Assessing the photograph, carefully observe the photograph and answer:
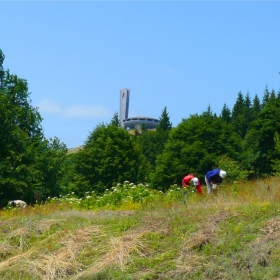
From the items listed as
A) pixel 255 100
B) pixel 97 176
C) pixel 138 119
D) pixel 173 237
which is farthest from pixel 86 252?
pixel 138 119

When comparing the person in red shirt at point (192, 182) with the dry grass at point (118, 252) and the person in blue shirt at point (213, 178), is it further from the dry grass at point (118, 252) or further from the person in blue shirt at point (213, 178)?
the dry grass at point (118, 252)

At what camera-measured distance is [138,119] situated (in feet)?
473

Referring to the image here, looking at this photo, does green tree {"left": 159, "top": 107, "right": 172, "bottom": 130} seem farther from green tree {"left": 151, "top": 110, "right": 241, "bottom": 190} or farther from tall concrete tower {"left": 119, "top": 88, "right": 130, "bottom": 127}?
green tree {"left": 151, "top": 110, "right": 241, "bottom": 190}

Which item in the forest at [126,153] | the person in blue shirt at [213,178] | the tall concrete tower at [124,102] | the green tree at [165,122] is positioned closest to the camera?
the person in blue shirt at [213,178]

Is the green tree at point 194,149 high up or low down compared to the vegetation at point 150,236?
up

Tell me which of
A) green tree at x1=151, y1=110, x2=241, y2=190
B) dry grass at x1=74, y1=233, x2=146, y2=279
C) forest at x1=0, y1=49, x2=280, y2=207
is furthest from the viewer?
green tree at x1=151, y1=110, x2=241, y2=190

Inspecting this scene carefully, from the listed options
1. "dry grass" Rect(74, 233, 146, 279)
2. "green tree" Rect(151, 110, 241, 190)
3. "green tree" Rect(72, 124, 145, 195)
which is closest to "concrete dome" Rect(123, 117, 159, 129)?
"green tree" Rect(151, 110, 241, 190)

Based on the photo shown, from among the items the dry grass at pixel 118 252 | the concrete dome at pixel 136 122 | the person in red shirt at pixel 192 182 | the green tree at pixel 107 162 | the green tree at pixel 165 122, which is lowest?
the dry grass at pixel 118 252

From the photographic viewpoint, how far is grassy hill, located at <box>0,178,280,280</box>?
9633 mm

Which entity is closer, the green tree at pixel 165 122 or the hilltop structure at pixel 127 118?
the green tree at pixel 165 122

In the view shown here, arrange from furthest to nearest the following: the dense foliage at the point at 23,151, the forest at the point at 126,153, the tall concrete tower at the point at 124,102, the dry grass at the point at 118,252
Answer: the tall concrete tower at the point at 124,102
the forest at the point at 126,153
the dense foliage at the point at 23,151
the dry grass at the point at 118,252

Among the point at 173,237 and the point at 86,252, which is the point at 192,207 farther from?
the point at 86,252

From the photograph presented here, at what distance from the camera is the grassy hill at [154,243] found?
963 cm

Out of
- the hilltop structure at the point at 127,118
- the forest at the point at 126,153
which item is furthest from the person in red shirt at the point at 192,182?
the hilltop structure at the point at 127,118
